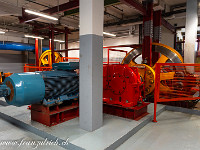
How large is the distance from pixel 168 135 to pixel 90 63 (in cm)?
218

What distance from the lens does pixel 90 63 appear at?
2787mm

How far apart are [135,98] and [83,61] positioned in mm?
1739

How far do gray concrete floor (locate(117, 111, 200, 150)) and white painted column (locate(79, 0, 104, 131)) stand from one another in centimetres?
80

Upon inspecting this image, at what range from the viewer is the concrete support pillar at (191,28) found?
6406 millimetres

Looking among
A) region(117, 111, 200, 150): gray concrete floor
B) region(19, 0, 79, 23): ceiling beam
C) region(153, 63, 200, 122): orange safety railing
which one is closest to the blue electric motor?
region(117, 111, 200, 150): gray concrete floor

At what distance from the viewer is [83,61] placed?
2891 millimetres

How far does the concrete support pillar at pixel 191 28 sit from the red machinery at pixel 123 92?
4.09 m

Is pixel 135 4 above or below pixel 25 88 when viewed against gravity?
above

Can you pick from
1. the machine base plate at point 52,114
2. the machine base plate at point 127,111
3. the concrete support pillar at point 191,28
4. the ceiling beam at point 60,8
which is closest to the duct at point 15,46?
the ceiling beam at point 60,8

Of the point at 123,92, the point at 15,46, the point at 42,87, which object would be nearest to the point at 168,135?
the point at 123,92

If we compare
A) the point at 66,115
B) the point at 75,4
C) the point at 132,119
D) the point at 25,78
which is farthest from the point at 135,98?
the point at 75,4

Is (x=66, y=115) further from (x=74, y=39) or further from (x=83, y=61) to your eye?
(x=74, y=39)

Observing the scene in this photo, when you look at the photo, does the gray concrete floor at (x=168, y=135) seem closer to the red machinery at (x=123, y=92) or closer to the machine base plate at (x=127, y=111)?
the machine base plate at (x=127, y=111)

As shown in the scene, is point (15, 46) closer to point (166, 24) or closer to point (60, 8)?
point (60, 8)
